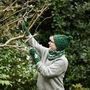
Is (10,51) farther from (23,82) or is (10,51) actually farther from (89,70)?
(89,70)

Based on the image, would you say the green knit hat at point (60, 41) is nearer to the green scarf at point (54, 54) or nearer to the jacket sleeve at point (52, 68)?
the green scarf at point (54, 54)

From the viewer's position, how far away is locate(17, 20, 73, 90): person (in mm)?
3227

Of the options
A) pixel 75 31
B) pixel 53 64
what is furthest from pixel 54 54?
pixel 75 31

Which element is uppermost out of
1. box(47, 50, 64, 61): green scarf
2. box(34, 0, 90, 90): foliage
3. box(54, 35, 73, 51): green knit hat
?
box(54, 35, 73, 51): green knit hat

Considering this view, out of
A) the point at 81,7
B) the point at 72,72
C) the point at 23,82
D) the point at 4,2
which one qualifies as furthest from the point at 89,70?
the point at 4,2

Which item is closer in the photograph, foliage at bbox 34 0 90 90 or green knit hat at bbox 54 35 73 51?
green knit hat at bbox 54 35 73 51

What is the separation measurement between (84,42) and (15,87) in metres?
2.09

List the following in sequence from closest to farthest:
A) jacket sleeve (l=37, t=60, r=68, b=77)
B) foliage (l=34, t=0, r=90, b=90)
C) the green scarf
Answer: jacket sleeve (l=37, t=60, r=68, b=77)
the green scarf
foliage (l=34, t=0, r=90, b=90)


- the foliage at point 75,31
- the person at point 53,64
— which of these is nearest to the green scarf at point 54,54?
the person at point 53,64

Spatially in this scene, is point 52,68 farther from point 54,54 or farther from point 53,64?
point 54,54

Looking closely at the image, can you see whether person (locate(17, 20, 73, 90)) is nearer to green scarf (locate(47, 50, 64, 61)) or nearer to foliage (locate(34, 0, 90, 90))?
green scarf (locate(47, 50, 64, 61))

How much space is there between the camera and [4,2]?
16.7 ft

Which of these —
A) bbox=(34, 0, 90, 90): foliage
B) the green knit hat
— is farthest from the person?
bbox=(34, 0, 90, 90): foliage

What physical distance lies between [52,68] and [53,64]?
0.07 metres
